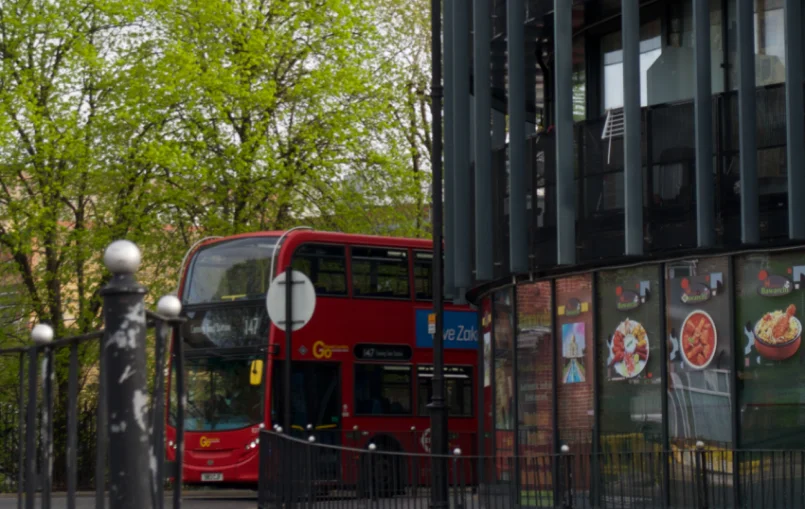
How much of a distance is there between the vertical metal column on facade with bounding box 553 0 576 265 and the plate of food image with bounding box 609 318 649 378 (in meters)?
1.01

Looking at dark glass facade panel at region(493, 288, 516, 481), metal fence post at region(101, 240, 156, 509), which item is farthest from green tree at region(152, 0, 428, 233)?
metal fence post at region(101, 240, 156, 509)

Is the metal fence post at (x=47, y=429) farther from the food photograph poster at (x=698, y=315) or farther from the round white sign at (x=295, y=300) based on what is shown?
the food photograph poster at (x=698, y=315)

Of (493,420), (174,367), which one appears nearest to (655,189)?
(493,420)

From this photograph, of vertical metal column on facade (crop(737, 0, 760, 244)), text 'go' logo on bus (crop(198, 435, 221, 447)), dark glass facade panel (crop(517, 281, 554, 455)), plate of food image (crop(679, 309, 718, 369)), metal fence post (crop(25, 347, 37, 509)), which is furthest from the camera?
text 'go' logo on bus (crop(198, 435, 221, 447))

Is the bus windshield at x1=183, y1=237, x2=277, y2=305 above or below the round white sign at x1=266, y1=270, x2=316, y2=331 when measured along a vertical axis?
above

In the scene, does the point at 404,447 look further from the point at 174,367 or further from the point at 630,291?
the point at 174,367

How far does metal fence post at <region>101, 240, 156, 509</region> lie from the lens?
4.60 metres

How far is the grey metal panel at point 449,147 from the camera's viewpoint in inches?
783

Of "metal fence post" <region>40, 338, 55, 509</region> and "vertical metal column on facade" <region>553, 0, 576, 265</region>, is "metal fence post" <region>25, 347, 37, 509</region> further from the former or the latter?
"vertical metal column on facade" <region>553, 0, 576, 265</region>

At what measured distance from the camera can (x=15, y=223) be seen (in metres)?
30.5

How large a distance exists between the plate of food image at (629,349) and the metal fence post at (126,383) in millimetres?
12588

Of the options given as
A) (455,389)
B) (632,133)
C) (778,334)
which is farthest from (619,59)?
(455,389)

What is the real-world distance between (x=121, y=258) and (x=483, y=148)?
1414cm

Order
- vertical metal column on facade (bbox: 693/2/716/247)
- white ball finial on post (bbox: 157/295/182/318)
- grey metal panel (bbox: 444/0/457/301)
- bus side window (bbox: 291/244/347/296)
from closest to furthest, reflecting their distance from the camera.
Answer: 1. white ball finial on post (bbox: 157/295/182/318)
2. vertical metal column on facade (bbox: 693/2/716/247)
3. grey metal panel (bbox: 444/0/457/301)
4. bus side window (bbox: 291/244/347/296)
